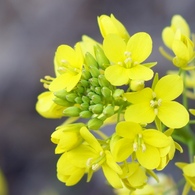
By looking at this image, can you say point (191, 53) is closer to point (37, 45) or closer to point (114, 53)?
point (114, 53)

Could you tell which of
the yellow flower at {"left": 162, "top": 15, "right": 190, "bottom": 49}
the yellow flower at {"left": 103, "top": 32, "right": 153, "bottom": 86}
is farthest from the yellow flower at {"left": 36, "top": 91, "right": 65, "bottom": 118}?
the yellow flower at {"left": 162, "top": 15, "right": 190, "bottom": 49}

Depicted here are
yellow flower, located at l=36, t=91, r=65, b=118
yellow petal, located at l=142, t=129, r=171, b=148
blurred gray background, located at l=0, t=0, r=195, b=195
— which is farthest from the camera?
blurred gray background, located at l=0, t=0, r=195, b=195

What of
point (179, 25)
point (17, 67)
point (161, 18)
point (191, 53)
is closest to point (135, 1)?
point (161, 18)

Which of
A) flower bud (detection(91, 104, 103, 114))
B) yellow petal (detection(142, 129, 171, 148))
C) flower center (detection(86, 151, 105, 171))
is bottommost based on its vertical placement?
yellow petal (detection(142, 129, 171, 148))

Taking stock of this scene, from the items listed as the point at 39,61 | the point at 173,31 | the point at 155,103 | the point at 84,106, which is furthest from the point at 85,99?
the point at 39,61

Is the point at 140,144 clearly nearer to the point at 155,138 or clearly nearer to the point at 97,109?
the point at 155,138

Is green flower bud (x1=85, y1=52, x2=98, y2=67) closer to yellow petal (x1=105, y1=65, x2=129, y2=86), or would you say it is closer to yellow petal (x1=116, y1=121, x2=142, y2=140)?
yellow petal (x1=105, y1=65, x2=129, y2=86)

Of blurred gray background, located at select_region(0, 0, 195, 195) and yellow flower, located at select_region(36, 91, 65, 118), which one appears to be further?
blurred gray background, located at select_region(0, 0, 195, 195)

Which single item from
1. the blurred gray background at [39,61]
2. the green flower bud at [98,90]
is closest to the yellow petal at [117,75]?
the green flower bud at [98,90]
